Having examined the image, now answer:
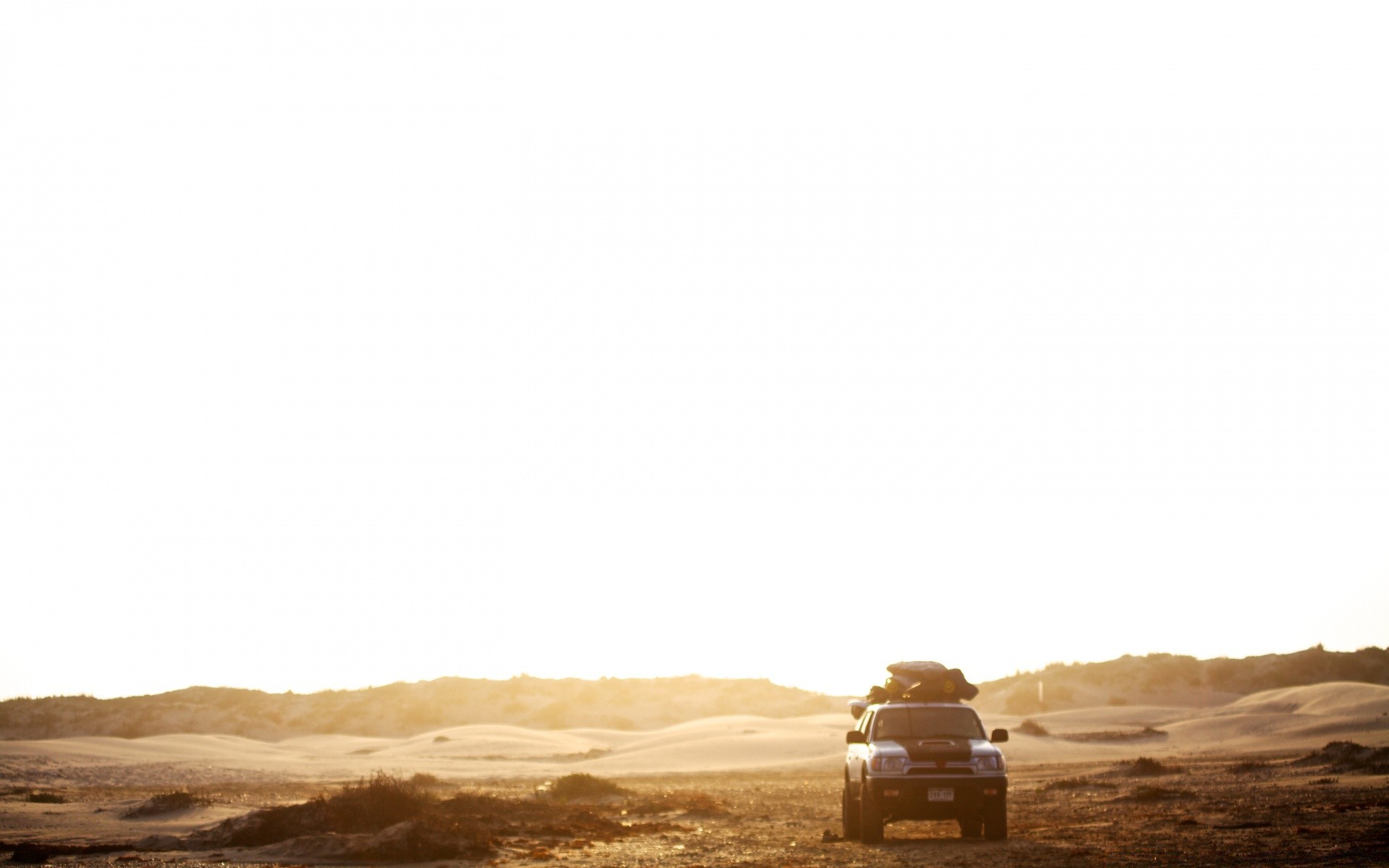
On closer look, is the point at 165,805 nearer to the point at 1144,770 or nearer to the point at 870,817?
the point at 870,817

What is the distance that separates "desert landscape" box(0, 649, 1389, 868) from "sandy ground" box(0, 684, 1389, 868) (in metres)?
0.12

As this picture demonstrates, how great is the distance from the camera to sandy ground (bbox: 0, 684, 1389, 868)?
16688 millimetres

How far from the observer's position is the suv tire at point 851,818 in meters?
19.2

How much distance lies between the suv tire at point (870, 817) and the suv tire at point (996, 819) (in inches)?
59.8

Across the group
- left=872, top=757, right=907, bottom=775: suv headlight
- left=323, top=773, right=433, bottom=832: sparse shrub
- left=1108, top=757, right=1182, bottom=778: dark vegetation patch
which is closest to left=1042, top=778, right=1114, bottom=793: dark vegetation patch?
left=1108, top=757, right=1182, bottom=778: dark vegetation patch

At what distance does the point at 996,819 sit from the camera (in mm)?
17922

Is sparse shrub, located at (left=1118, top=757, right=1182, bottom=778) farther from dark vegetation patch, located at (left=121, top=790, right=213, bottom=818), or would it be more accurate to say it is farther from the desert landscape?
dark vegetation patch, located at (left=121, top=790, right=213, bottom=818)

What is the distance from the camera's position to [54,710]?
283 feet

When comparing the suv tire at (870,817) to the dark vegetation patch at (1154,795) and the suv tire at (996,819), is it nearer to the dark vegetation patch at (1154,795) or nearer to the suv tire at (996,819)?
the suv tire at (996,819)

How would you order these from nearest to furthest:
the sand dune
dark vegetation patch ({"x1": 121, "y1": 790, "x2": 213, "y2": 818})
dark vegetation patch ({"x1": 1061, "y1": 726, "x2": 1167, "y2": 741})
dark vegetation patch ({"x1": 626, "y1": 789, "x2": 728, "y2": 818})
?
1. dark vegetation patch ({"x1": 121, "y1": 790, "x2": 213, "y2": 818})
2. dark vegetation patch ({"x1": 626, "y1": 789, "x2": 728, "y2": 818})
3. the sand dune
4. dark vegetation patch ({"x1": 1061, "y1": 726, "x2": 1167, "y2": 741})

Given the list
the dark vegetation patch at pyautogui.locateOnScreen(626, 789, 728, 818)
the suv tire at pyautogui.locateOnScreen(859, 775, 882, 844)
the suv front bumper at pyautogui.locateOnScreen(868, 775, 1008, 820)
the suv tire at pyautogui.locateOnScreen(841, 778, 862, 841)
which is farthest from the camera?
the dark vegetation patch at pyautogui.locateOnScreen(626, 789, 728, 818)

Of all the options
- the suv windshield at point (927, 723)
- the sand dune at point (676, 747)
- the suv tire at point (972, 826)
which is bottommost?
the sand dune at point (676, 747)

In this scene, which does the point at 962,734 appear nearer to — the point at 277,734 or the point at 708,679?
the point at 277,734

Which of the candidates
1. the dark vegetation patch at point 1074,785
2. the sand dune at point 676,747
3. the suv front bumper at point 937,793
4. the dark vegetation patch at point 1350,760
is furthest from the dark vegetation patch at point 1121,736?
the suv front bumper at point 937,793
